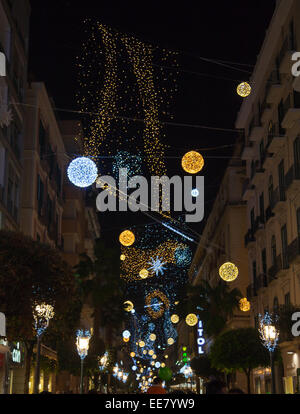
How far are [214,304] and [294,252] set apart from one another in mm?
20765

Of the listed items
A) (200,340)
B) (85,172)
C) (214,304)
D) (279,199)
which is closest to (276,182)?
(279,199)

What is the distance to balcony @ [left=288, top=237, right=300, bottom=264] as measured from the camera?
31688 mm

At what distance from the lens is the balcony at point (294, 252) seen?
104 feet

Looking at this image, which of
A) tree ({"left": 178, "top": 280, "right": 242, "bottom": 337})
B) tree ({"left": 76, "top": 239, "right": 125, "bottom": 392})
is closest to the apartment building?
tree ({"left": 178, "top": 280, "right": 242, "bottom": 337})

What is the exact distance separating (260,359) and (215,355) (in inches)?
123

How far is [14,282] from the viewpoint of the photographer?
22.8 meters

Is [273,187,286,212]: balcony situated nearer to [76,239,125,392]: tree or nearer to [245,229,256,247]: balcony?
[245,229,256,247]: balcony

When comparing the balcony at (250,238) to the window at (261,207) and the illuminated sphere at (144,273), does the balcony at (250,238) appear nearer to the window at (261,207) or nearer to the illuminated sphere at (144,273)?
the window at (261,207)

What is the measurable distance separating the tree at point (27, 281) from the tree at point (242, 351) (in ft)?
42.5

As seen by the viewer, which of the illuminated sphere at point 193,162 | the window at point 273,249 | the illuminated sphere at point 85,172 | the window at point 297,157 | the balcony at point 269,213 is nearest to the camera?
the illuminated sphere at point 85,172

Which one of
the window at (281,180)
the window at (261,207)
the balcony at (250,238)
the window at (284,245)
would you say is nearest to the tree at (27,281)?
the window at (284,245)

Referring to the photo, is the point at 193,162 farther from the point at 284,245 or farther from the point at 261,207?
the point at 261,207

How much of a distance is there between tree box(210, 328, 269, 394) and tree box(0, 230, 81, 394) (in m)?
12.9
